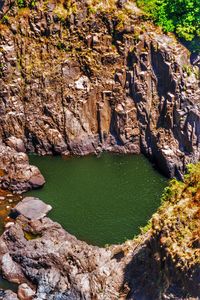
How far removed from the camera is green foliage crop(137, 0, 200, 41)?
4553cm

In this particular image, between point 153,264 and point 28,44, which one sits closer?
point 153,264

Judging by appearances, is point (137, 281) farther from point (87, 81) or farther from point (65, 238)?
point (87, 81)

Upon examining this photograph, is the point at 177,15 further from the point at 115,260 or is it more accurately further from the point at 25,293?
the point at 25,293

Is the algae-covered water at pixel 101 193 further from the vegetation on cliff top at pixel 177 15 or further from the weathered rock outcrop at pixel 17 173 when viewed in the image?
the vegetation on cliff top at pixel 177 15

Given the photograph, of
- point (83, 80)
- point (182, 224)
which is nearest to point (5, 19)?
point (83, 80)

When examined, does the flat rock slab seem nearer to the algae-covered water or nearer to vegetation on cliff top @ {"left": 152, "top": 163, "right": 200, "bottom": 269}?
the algae-covered water

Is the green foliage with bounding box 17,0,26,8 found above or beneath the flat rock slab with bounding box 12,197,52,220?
above

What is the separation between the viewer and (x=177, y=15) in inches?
1833

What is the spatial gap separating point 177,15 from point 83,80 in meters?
12.1

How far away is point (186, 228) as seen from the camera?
22.0 m

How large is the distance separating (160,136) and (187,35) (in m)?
10.7

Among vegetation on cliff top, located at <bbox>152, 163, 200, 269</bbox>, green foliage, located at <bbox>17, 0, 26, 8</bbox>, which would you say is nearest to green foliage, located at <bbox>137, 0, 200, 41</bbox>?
green foliage, located at <bbox>17, 0, 26, 8</bbox>

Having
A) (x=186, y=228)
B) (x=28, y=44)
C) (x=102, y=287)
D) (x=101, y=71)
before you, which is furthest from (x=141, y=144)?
(x=186, y=228)

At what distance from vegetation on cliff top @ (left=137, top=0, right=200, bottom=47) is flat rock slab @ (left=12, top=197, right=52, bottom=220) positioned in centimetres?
2241
